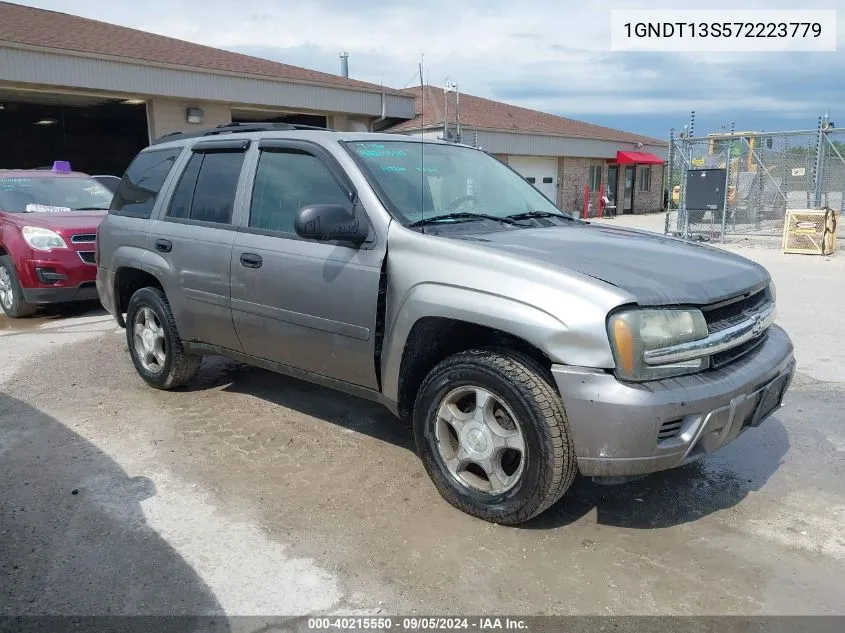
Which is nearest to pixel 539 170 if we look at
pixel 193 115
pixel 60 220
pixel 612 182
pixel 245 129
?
pixel 612 182

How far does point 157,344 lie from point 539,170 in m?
23.1

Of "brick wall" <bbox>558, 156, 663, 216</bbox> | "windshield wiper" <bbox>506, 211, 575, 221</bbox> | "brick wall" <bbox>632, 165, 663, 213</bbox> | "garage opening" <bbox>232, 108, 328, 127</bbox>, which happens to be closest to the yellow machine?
"brick wall" <bbox>558, 156, 663, 216</bbox>

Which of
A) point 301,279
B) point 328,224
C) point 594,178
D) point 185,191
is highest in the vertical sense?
point 594,178

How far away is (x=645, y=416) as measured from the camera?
2.69 m

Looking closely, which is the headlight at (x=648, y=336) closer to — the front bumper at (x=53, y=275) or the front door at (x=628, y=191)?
the front bumper at (x=53, y=275)

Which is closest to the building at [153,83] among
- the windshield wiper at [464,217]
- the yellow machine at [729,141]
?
the yellow machine at [729,141]

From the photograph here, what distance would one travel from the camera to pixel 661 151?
3422cm

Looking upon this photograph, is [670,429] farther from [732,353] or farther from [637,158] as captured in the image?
[637,158]

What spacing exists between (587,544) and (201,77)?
14.8 m

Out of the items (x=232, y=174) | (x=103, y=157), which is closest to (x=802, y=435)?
(x=232, y=174)

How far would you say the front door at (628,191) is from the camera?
31.7 meters

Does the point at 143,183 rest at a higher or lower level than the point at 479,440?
higher

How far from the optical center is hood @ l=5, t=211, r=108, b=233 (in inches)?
314

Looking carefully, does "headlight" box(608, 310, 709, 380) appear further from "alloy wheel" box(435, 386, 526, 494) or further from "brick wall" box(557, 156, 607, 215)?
"brick wall" box(557, 156, 607, 215)
